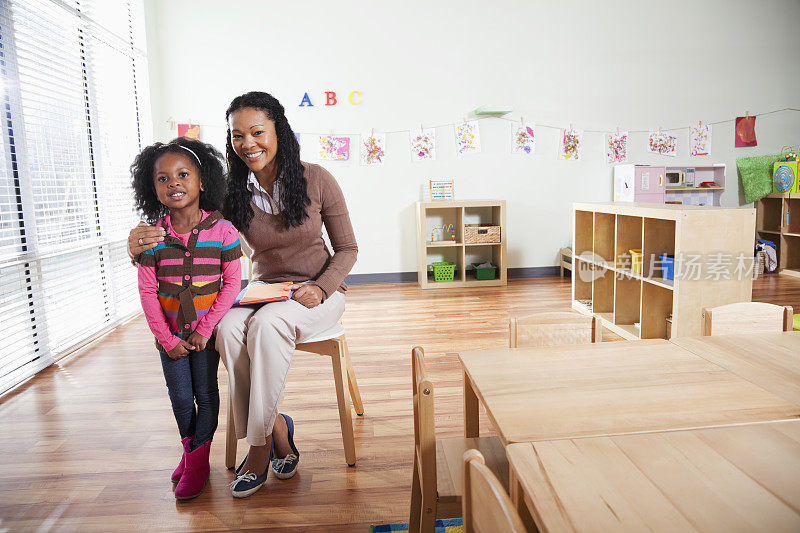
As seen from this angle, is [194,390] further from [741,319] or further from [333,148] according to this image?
[333,148]

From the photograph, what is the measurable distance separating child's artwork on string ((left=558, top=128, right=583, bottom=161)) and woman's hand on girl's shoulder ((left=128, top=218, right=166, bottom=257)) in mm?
4662

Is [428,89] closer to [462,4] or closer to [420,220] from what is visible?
[462,4]

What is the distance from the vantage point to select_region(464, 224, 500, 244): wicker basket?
17.2ft

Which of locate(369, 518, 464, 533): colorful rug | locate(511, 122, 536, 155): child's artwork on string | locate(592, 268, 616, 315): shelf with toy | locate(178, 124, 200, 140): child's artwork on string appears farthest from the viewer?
locate(511, 122, 536, 155): child's artwork on string

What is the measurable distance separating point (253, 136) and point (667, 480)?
1519mm

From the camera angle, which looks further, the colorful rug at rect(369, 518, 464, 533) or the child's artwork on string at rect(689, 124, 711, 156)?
the child's artwork on string at rect(689, 124, 711, 156)

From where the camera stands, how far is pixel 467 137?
5.48m

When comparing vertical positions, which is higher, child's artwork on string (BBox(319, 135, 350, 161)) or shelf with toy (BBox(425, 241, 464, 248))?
child's artwork on string (BBox(319, 135, 350, 161))

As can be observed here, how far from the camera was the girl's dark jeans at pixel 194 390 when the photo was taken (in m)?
1.76

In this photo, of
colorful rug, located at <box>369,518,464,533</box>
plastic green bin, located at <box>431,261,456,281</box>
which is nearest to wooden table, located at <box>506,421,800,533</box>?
colorful rug, located at <box>369,518,464,533</box>

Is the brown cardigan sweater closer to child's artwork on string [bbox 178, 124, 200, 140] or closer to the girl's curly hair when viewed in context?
the girl's curly hair

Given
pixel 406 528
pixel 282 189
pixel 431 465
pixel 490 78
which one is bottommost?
pixel 406 528

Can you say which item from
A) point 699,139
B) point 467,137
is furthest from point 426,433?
point 699,139

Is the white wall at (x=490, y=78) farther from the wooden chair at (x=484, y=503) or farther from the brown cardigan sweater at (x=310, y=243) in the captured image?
the wooden chair at (x=484, y=503)
